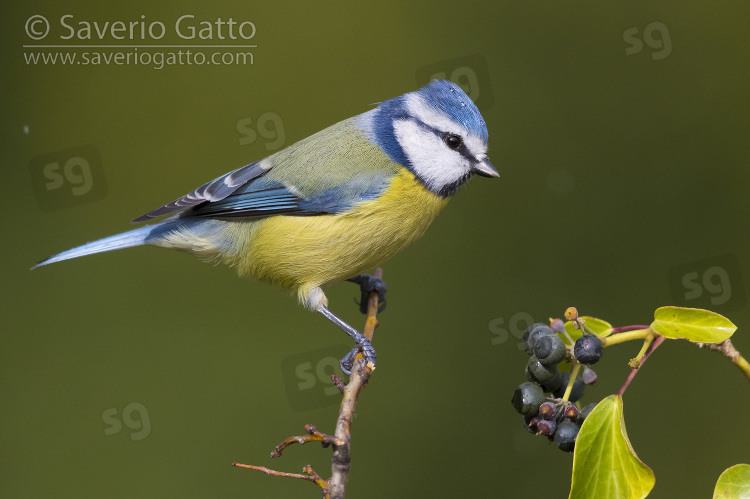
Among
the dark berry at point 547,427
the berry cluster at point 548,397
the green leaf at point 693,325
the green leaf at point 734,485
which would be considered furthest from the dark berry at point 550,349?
the green leaf at point 734,485

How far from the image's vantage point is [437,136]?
2.08 m

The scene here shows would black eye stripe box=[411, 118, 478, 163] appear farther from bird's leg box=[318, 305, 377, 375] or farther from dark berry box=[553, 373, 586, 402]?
dark berry box=[553, 373, 586, 402]

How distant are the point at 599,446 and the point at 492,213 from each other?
84.9 inches

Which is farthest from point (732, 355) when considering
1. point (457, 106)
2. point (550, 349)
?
point (457, 106)

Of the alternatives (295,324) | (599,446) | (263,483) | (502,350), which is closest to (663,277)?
(502,350)

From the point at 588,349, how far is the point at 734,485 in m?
0.29

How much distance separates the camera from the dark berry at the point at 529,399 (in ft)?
4.61

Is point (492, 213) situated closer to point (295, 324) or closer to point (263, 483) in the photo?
point (295, 324)

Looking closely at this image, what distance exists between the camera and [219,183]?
2297 millimetres

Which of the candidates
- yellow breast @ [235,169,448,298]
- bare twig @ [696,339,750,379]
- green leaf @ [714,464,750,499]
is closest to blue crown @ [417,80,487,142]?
yellow breast @ [235,169,448,298]

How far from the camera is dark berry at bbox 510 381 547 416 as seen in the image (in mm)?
1404

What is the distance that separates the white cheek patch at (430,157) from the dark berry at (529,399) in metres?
0.79

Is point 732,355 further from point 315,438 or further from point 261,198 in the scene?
point 261,198

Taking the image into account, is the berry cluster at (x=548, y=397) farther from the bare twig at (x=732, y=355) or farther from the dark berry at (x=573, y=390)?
the bare twig at (x=732, y=355)
